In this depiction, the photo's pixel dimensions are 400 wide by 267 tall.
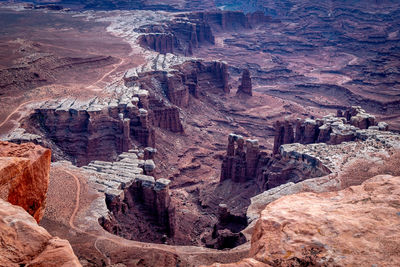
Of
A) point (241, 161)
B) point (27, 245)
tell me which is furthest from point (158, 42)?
point (27, 245)

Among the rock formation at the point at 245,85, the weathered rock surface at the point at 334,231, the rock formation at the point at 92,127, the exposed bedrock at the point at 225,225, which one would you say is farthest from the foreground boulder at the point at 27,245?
the rock formation at the point at 245,85

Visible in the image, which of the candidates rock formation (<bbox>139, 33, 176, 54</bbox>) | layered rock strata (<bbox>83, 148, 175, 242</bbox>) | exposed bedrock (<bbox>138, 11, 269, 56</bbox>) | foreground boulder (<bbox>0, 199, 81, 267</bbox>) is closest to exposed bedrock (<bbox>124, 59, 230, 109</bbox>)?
rock formation (<bbox>139, 33, 176, 54</bbox>)

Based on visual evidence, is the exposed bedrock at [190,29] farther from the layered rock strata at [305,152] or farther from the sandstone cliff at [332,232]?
the sandstone cliff at [332,232]

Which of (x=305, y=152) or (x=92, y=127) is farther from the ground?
(x=305, y=152)

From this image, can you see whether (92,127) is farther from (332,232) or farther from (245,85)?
(245,85)

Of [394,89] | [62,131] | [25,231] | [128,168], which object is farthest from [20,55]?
[394,89]

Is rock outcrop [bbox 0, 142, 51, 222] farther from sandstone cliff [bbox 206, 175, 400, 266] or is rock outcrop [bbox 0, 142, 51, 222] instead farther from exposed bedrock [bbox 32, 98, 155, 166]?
exposed bedrock [bbox 32, 98, 155, 166]

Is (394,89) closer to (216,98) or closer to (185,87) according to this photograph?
(216,98)
